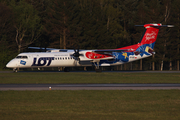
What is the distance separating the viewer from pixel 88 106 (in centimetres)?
1430

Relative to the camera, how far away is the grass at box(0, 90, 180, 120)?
1175 centimetres

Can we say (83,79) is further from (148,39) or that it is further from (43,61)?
(148,39)

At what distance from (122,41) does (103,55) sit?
24.6 meters

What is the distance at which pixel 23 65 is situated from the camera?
1672 inches

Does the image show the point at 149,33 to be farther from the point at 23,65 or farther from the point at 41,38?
the point at 41,38

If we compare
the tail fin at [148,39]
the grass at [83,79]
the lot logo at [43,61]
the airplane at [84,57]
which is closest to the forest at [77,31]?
the tail fin at [148,39]

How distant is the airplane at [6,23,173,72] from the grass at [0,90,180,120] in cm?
2438

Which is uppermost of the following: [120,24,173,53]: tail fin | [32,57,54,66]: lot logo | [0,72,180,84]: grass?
[120,24,173,53]: tail fin

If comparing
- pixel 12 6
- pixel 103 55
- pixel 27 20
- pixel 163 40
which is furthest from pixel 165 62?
pixel 12 6

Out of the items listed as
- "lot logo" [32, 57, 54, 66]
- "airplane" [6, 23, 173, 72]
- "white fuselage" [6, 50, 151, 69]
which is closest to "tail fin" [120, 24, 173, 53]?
"airplane" [6, 23, 173, 72]

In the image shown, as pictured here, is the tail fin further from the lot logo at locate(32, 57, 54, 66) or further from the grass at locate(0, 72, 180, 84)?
the lot logo at locate(32, 57, 54, 66)

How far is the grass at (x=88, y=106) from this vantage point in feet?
38.5

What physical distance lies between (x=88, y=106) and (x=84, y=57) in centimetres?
3223

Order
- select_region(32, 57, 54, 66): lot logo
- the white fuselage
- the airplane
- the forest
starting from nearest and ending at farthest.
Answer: the white fuselage → the airplane → select_region(32, 57, 54, 66): lot logo → the forest
